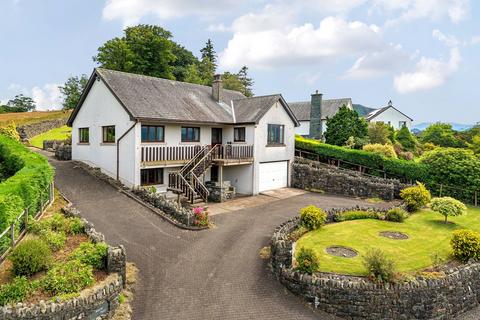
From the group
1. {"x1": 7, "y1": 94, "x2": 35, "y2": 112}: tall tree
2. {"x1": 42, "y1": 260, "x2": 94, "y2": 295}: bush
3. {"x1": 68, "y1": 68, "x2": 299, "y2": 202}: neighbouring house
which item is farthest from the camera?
{"x1": 7, "y1": 94, "x2": 35, "y2": 112}: tall tree

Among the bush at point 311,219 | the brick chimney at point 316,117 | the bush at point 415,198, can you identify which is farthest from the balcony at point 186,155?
the brick chimney at point 316,117

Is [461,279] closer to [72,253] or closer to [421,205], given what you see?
[421,205]

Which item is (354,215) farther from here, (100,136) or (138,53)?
(138,53)

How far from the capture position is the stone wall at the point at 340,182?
25.5 m

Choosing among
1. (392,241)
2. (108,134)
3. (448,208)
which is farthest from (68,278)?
(448,208)

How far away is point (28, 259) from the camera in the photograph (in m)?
9.70

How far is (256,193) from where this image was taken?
26.5 metres

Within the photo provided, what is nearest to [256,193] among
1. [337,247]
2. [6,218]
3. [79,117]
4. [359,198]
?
[359,198]

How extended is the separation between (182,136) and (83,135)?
28.2ft

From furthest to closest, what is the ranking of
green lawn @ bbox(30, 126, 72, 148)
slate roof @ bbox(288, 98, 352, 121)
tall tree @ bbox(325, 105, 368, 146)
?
slate roof @ bbox(288, 98, 352, 121), green lawn @ bbox(30, 126, 72, 148), tall tree @ bbox(325, 105, 368, 146)

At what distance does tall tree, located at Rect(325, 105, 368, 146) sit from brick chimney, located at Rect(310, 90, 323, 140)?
240 inches

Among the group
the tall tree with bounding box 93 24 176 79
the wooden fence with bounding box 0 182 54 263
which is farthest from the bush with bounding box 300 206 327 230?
the tall tree with bounding box 93 24 176 79

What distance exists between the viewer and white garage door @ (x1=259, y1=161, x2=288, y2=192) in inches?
1073

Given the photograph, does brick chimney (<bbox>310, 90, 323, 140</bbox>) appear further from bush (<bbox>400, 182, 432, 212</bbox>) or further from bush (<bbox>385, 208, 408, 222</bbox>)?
bush (<bbox>385, 208, 408, 222</bbox>)
